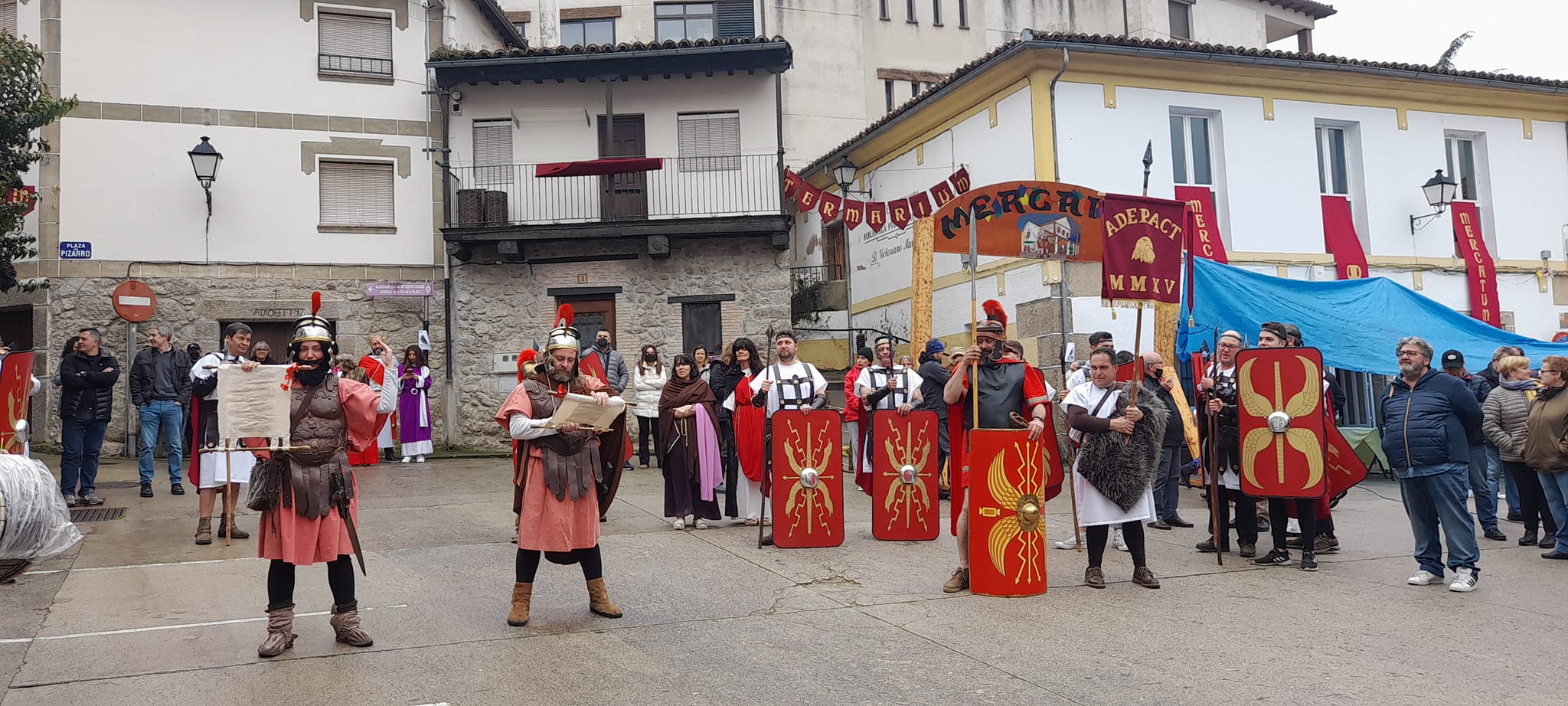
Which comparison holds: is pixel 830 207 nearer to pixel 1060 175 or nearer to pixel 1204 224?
pixel 1060 175

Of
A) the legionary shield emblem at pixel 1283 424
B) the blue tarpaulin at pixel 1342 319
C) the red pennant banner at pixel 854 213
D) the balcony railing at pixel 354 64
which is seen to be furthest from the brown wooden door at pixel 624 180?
the legionary shield emblem at pixel 1283 424

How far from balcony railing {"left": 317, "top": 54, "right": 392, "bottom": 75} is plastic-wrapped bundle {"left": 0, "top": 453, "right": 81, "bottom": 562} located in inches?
475

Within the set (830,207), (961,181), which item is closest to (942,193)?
(961,181)

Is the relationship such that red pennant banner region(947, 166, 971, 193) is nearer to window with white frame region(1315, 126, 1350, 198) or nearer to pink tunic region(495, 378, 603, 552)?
window with white frame region(1315, 126, 1350, 198)

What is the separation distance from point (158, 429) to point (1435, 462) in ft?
39.8

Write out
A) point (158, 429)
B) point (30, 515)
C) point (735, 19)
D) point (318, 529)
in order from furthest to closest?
1. point (735, 19)
2. point (158, 429)
3. point (30, 515)
4. point (318, 529)

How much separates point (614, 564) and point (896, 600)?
7.69 feet

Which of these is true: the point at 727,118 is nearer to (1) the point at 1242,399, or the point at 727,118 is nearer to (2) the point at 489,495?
(2) the point at 489,495

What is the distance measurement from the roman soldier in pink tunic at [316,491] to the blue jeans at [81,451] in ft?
21.4

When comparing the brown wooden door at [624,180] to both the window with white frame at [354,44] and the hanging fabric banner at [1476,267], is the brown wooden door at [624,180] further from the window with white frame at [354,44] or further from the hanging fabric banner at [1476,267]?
the hanging fabric banner at [1476,267]

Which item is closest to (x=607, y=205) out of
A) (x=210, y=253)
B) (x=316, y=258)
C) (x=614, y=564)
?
(x=316, y=258)

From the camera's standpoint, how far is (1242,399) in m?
8.04

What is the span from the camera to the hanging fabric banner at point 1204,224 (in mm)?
15891

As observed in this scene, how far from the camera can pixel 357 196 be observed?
1873 centimetres
